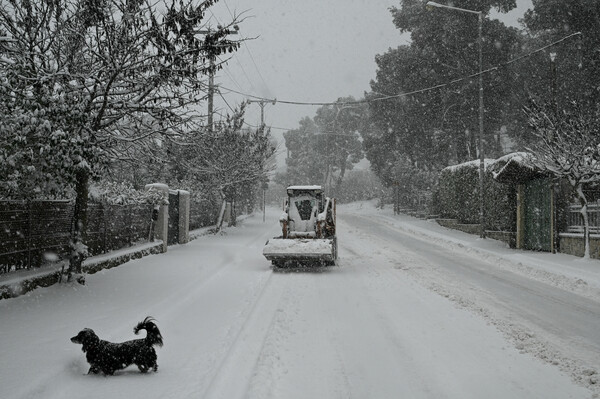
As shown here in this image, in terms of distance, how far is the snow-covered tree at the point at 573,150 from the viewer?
527 inches

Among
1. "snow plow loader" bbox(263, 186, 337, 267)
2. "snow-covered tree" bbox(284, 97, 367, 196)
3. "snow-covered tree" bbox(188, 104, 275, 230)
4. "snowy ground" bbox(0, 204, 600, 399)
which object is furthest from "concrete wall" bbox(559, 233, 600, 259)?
"snow-covered tree" bbox(284, 97, 367, 196)

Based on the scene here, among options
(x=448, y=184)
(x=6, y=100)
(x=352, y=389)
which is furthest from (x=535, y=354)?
(x=448, y=184)

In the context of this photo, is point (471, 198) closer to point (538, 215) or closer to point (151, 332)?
point (538, 215)

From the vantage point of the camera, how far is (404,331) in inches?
253

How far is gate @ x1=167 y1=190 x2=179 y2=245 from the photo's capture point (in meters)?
17.4

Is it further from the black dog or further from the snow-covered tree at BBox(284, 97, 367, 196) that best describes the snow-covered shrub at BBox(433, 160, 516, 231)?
the snow-covered tree at BBox(284, 97, 367, 196)

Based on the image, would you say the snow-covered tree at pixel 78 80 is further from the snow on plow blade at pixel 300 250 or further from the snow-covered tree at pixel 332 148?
the snow-covered tree at pixel 332 148

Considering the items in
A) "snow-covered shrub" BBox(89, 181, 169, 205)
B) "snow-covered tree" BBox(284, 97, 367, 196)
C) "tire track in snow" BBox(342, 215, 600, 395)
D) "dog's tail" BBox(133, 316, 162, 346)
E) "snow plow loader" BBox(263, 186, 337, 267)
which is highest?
"snow-covered tree" BBox(284, 97, 367, 196)

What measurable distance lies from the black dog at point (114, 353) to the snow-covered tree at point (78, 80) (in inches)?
125

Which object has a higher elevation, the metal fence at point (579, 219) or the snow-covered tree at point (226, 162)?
the snow-covered tree at point (226, 162)

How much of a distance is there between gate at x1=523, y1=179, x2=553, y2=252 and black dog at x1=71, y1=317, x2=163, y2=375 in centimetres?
1467

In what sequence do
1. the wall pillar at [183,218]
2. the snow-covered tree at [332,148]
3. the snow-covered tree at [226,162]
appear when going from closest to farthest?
the wall pillar at [183,218]
the snow-covered tree at [226,162]
the snow-covered tree at [332,148]

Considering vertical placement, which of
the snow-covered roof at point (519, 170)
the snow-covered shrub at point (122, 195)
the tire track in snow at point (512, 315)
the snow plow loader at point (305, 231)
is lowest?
the tire track in snow at point (512, 315)

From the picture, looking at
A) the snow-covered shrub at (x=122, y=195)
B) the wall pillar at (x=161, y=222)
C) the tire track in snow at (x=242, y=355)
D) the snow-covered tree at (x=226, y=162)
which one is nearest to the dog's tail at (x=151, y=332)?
the tire track in snow at (x=242, y=355)
